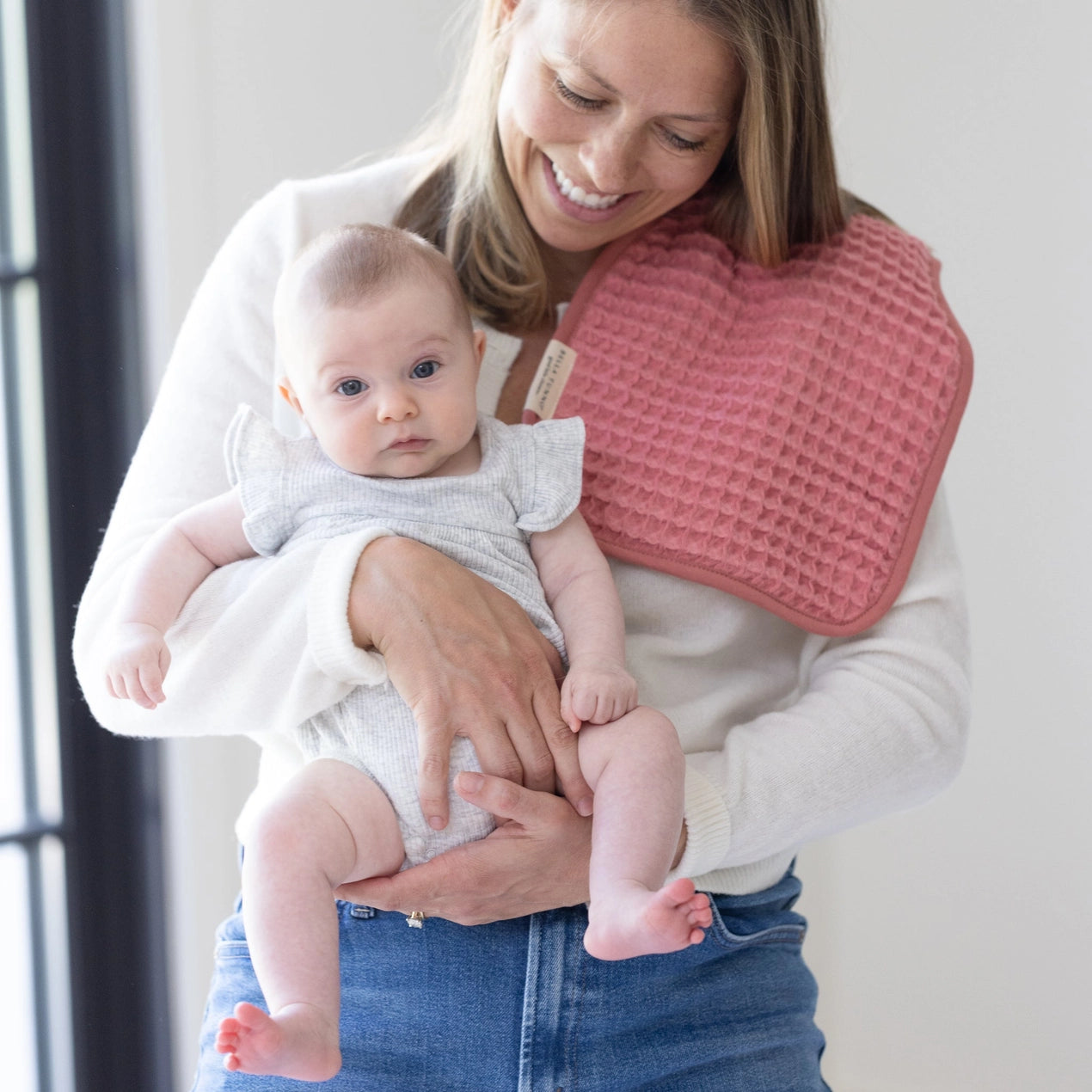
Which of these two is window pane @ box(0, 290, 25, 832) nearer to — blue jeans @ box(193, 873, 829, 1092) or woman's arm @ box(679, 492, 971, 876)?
blue jeans @ box(193, 873, 829, 1092)

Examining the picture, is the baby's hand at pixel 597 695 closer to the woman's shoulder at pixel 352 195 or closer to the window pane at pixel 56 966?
the woman's shoulder at pixel 352 195

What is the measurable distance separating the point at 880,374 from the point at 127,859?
1.43m

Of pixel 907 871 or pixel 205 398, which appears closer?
pixel 205 398

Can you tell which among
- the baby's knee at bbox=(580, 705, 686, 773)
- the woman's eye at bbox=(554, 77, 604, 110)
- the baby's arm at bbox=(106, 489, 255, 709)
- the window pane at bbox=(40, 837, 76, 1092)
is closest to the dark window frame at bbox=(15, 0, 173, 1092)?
the window pane at bbox=(40, 837, 76, 1092)

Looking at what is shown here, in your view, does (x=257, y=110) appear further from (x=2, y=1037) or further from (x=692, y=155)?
(x=2, y=1037)

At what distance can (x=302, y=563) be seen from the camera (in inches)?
40.3

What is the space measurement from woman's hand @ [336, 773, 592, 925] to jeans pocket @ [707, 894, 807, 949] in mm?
174

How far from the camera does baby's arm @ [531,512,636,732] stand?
0.98 metres

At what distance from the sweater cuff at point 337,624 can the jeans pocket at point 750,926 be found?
392 millimetres

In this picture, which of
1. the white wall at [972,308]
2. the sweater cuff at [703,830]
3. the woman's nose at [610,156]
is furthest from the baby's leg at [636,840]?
the white wall at [972,308]

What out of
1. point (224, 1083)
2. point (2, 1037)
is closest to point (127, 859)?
point (2, 1037)

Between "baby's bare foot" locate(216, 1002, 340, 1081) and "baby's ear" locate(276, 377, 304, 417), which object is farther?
"baby's ear" locate(276, 377, 304, 417)

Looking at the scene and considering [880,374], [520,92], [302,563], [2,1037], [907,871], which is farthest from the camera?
[907,871]

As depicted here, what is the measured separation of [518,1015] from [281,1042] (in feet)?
1.00
